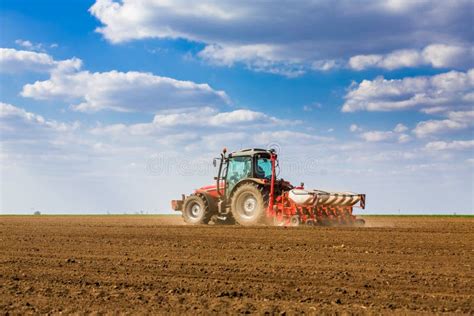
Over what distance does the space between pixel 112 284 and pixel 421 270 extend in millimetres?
4917

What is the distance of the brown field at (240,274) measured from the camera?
7543 mm

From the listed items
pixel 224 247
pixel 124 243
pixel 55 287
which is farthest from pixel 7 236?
pixel 55 287

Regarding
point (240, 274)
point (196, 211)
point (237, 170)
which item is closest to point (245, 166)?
point (237, 170)

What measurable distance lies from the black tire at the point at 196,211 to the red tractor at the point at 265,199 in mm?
38

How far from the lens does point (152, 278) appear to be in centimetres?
939

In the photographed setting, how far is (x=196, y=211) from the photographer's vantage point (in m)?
22.5

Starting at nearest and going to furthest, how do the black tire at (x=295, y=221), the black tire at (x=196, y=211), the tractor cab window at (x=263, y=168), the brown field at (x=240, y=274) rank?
the brown field at (x=240, y=274) → the black tire at (x=295, y=221) → the tractor cab window at (x=263, y=168) → the black tire at (x=196, y=211)

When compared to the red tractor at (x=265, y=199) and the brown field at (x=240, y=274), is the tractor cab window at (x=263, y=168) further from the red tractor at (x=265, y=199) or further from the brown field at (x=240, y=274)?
the brown field at (x=240, y=274)

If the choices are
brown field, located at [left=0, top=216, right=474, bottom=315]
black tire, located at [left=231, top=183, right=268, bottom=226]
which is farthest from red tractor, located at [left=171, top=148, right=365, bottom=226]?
brown field, located at [left=0, top=216, right=474, bottom=315]

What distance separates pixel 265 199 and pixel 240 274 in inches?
416

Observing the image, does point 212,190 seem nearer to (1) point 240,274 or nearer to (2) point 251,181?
(2) point 251,181

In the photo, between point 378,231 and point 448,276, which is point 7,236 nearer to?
point 378,231

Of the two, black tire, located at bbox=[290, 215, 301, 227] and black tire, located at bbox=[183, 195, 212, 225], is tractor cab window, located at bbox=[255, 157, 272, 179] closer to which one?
black tire, located at bbox=[290, 215, 301, 227]

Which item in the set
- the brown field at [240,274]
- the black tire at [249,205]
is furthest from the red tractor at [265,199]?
the brown field at [240,274]
